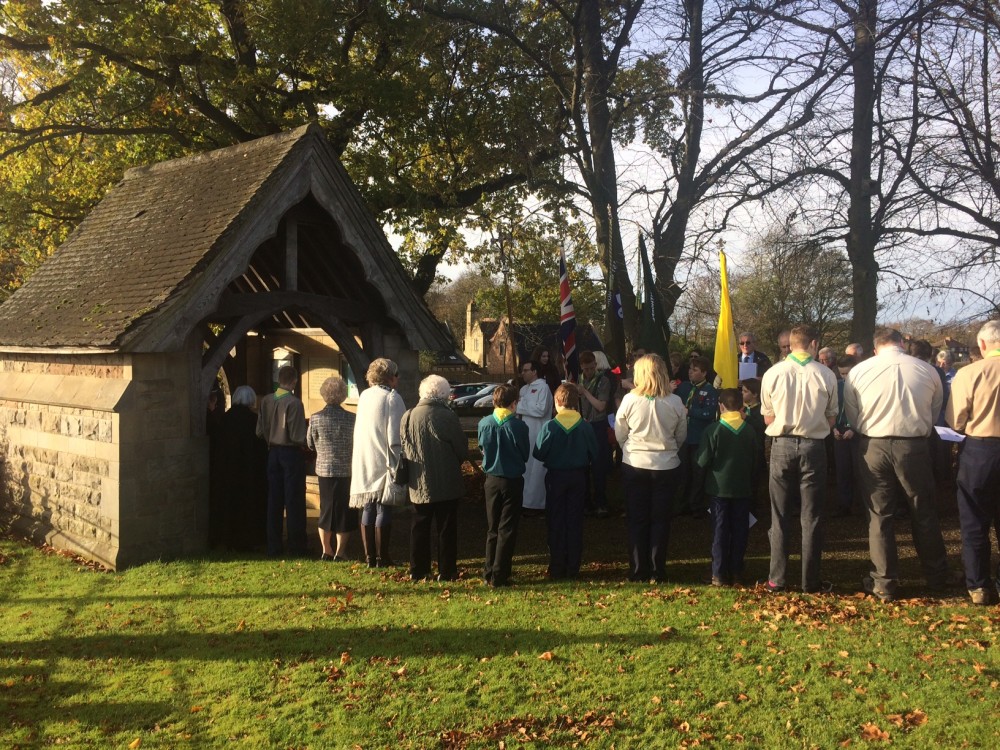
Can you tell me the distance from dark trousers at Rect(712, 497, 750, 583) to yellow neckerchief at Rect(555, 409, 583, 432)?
144 cm

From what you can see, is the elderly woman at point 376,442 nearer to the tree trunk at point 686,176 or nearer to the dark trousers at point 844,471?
the dark trousers at point 844,471

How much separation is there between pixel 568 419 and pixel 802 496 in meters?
2.16

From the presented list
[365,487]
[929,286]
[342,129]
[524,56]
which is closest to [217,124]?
[342,129]

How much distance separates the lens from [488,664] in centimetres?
556

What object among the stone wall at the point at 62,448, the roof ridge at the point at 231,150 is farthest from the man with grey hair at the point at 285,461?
the roof ridge at the point at 231,150

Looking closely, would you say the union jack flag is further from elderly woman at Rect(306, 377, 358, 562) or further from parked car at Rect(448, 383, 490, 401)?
parked car at Rect(448, 383, 490, 401)

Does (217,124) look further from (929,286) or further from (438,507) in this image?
(929,286)

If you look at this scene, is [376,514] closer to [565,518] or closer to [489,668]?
[565,518]

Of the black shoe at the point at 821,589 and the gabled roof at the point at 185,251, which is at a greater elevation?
the gabled roof at the point at 185,251

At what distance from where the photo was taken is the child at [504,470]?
24.3 feet

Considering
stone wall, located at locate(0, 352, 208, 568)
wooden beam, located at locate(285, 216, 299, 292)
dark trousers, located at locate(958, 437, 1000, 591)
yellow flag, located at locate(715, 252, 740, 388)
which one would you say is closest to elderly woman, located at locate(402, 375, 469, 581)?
stone wall, located at locate(0, 352, 208, 568)

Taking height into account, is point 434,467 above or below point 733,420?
below

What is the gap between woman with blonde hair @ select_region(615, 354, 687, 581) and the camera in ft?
24.0

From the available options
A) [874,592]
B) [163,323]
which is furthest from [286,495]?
[874,592]
